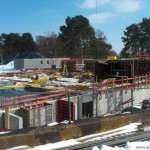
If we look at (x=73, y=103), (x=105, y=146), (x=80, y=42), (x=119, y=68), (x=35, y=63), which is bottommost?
(x=73, y=103)

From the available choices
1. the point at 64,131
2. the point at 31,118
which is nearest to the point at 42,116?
the point at 31,118

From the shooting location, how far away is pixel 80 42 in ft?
242

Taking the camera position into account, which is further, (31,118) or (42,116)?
(42,116)

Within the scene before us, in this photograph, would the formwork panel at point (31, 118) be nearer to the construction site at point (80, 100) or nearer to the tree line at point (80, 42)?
the construction site at point (80, 100)

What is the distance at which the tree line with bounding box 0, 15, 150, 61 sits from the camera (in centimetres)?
7200

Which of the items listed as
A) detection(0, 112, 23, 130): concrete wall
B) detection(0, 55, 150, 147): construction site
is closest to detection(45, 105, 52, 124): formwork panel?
detection(0, 55, 150, 147): construction site

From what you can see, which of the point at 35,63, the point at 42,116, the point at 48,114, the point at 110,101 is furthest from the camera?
the point at 35,63

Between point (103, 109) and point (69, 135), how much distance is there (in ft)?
38.7

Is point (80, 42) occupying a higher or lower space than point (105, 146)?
higher

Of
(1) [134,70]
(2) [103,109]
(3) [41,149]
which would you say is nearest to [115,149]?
(3) [41,149]

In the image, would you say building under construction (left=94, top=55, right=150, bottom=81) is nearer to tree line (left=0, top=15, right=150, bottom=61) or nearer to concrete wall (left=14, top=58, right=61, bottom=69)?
concrete wall (left=14, top=58, right=61, bottom=69)

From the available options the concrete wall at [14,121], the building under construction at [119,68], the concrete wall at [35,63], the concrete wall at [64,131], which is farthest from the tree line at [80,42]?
the concrete wall at [64,131]

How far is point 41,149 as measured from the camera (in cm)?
632

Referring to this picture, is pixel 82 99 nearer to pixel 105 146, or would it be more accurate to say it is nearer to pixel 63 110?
pixel 63 110
